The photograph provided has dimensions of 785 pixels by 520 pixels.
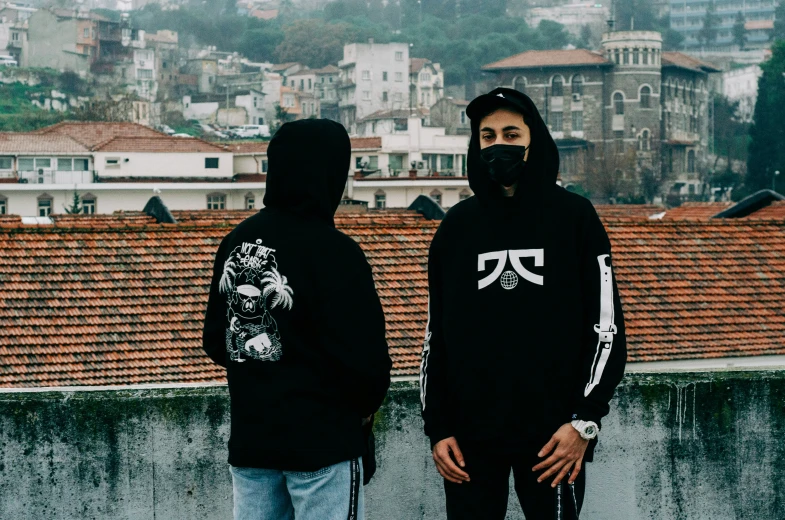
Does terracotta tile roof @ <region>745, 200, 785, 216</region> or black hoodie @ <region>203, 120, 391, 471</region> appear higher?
black hoodie @ <region>203, 120, 391, 471</region>

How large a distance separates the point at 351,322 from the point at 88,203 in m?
67.2

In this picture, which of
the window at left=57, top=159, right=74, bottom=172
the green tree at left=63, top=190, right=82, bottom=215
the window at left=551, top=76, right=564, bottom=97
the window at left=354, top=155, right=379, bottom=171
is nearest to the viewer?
the green tree at left=63, top=190, right=82, bottom=215

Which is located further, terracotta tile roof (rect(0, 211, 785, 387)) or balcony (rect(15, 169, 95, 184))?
balcony (rect(15, 169, 95, 184))

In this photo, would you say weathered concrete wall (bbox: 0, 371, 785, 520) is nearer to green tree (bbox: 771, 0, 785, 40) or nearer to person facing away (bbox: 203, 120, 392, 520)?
person facing away (bbox: 203, 120, 392, 520)

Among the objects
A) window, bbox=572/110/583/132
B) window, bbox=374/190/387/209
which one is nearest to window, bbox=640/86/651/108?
window, bbox=572/110/583/132

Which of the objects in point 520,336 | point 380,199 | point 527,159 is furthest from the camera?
point 380,199

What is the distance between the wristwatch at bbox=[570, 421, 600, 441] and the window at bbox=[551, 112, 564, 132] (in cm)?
11955

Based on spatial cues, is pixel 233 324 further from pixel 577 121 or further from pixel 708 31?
pixel 708 31

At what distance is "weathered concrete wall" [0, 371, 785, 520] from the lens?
434 centimetres

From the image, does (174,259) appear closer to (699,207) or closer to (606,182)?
(699,207)

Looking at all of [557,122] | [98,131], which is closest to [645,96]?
[557,122]

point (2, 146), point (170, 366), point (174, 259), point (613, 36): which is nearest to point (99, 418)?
point (170, 366)

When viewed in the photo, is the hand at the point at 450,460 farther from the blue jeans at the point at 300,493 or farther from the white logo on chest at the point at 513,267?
the white logo on chest at the point at 513,267

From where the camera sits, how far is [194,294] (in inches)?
738
